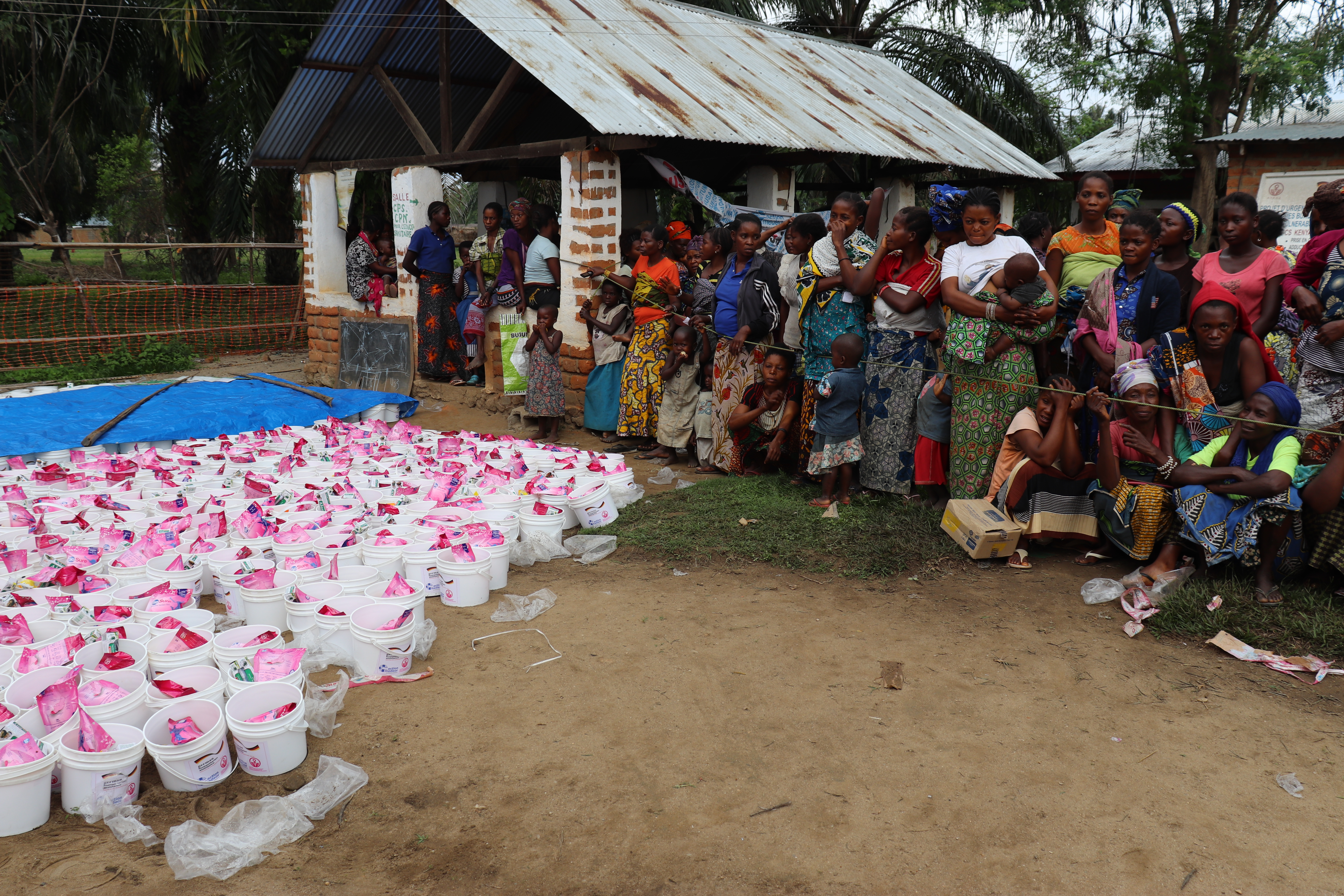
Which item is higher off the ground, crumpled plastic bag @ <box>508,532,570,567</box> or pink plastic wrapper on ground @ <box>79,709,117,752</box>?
pink plastic wrapper on ground @ <box>79,709,117,752</box>

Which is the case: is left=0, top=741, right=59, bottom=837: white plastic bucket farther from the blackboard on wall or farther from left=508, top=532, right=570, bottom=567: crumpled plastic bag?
the blackboard on wall

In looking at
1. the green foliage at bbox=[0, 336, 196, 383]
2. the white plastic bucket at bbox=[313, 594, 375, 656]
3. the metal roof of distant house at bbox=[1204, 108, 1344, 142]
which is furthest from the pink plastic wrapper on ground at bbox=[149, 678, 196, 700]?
the metal roof of distant house at bbox=[1204, 108, 1344, 142]

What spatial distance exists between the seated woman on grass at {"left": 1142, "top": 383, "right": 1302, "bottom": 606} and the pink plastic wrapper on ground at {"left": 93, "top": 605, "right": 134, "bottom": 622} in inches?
172

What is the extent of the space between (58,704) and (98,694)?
12 centimetres

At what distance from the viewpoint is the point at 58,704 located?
2.67 metres

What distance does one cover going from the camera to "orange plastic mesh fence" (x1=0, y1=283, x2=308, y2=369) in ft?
34.4

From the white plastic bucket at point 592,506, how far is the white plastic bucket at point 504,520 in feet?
1.43

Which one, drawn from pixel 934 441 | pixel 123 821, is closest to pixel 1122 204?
pixel 934 441

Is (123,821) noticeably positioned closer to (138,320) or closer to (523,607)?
(523,607)

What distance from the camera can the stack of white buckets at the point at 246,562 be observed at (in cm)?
263

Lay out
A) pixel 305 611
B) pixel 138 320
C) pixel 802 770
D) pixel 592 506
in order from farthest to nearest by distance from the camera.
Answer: pixel 138 320
pixel 592 506
pixel 305 611
pixel 802 770

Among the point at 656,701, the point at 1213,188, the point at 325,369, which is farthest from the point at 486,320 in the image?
the point at 1213,188

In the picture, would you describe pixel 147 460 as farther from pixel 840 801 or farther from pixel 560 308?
pixel 840 801

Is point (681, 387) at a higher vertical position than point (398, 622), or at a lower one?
higher
